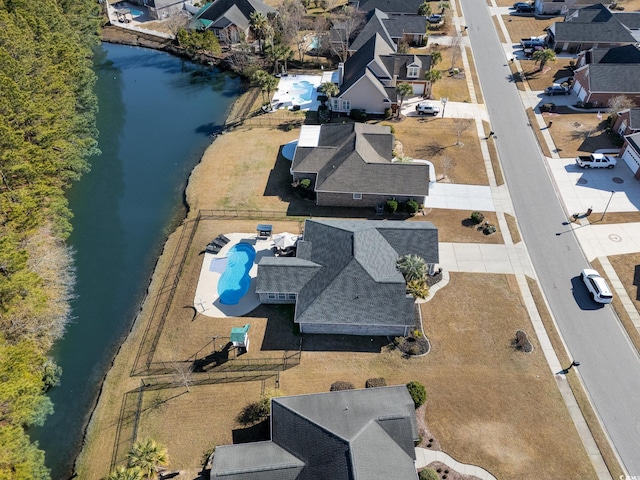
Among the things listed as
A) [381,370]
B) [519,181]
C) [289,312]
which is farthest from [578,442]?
[519,181]

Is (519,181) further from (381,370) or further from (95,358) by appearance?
(95,358)

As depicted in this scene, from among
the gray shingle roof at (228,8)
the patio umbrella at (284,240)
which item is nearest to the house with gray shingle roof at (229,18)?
the gray shingle roof at (228,8)

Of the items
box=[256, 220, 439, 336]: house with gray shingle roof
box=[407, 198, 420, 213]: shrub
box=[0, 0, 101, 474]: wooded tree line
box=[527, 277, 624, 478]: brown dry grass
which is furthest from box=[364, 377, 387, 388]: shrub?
box=[0, 0, 101, 474]: wooded tree line

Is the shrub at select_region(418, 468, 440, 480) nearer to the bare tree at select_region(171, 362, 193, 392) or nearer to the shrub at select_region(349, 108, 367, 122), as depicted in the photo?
the bare tree at select_region(171, 362, 193, 392)

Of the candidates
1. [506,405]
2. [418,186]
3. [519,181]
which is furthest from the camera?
Answer: [519,181]

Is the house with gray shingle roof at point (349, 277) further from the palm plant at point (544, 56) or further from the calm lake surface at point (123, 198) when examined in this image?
the palm plant at point (544, 56)

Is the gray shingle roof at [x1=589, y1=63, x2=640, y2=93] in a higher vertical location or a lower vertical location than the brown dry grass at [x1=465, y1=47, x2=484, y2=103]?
higher
